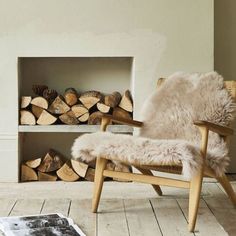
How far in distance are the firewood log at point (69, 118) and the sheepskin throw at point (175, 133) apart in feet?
2.05

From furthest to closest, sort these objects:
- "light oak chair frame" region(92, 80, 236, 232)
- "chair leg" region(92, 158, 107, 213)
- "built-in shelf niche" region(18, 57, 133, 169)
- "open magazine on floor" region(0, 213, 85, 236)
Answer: "built-in shelf niche" region(18, 57, 133, 169) → "chair leg" region(92, 158, 107, 213) → "light oak chair frame" region(92, 80, 236, 232) → "open magazine on floor" region(0, 213, 85, 236)

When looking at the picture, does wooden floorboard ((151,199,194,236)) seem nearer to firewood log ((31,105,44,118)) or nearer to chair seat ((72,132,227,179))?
chair seat ((72,132,227,179))

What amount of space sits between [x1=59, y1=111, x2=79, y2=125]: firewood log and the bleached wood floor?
1.47ft

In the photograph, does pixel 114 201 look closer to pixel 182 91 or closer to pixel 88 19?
pixel 182 91

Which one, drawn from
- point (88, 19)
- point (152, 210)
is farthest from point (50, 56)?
point (152, 210)

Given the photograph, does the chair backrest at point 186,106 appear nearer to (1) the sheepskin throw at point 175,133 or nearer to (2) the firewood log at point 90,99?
(1) the sheepskin throw at point 175,133

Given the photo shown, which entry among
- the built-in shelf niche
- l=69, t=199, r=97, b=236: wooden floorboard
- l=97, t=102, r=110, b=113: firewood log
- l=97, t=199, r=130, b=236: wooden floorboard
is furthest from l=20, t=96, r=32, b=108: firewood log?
l=97, t=199, r=130, b=236: wooden floorboard

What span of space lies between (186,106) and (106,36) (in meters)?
0.85

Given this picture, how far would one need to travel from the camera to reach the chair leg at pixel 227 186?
289cm

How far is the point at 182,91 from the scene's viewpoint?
10.7ft

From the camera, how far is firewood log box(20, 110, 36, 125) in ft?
12.2

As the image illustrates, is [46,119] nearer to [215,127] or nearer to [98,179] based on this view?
[98,179]

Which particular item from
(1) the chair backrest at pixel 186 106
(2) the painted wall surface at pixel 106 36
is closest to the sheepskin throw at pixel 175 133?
(1) the chair backrest at pixel 186 106

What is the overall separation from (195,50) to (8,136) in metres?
1.50
